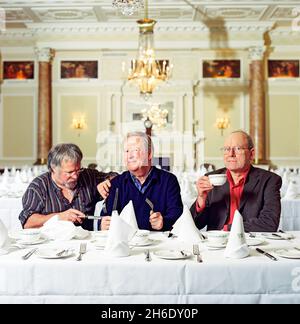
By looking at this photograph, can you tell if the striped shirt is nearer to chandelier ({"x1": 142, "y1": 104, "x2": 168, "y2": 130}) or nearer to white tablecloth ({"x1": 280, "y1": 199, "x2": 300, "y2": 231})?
white tablecloth ({"x1": 280, "y1": 199, "x2": 300, "y2": 231})

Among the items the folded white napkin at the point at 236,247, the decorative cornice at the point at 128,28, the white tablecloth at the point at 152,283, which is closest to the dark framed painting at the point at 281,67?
the decorative cornice at the point at 128,28

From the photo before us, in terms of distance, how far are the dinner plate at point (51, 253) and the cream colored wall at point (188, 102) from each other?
34.7 ft

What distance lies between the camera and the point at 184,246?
97.1 inches

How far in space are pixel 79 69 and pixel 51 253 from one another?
36.9 ft

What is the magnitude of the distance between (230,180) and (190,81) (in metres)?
9.68

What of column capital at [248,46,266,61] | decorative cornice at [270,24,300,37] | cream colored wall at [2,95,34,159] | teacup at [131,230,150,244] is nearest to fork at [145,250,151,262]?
teacup at [131,230,150,244]

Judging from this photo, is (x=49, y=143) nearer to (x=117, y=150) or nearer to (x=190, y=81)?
(x=117, y=150)

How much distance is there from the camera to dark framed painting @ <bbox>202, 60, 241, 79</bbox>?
12.8m

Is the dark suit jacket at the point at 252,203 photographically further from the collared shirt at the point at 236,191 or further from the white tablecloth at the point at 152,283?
the white tablecloth at the point at 152,283

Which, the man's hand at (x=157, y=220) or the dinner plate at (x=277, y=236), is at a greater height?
the man's hand at (x=157, y=220)

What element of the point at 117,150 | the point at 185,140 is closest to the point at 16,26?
the point at 117,150

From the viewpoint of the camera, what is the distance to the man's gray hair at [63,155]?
3129 millimetres

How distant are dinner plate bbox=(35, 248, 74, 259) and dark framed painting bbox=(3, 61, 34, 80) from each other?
11.5m

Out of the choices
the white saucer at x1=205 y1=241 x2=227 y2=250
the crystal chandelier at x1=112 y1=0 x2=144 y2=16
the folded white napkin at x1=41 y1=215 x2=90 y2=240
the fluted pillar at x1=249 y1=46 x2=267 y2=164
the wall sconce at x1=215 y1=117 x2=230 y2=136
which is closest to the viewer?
the white saucer at x1=205 y1=241 x2=227 y2=250
